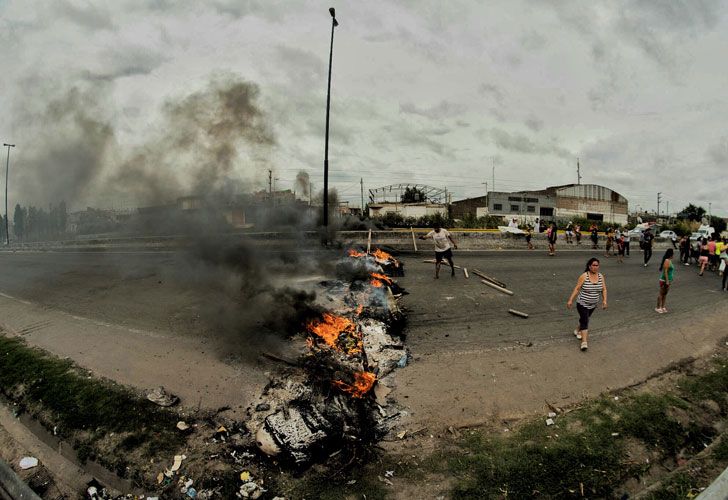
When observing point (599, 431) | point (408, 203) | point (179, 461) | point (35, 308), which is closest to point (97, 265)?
point (35, 308)

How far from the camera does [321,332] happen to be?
6.72 meters

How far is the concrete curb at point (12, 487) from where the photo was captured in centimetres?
309

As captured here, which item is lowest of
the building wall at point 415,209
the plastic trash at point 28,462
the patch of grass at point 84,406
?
the plastic trash at point 28,462

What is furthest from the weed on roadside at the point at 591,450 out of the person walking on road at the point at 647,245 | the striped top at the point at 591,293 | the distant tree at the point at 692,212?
the distant tree at the point at 692,212

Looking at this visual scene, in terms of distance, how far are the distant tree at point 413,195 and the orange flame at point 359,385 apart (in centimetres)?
3669

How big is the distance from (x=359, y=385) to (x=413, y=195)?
133 ft

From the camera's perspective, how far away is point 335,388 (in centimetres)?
494

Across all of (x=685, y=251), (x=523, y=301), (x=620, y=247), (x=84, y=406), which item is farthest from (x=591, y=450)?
(x=685, y=251)

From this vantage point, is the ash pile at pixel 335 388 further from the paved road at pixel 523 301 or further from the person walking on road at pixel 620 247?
the person walking on road at pixel 620 247

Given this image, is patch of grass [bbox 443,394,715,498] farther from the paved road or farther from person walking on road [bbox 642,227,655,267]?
person walking on road [bbox 642,227,655,267]

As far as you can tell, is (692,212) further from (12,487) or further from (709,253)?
(12,487)

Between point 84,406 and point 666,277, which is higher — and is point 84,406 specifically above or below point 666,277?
below

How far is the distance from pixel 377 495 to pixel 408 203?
40356 mm

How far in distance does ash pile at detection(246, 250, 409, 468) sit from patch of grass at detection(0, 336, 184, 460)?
1.22 m
